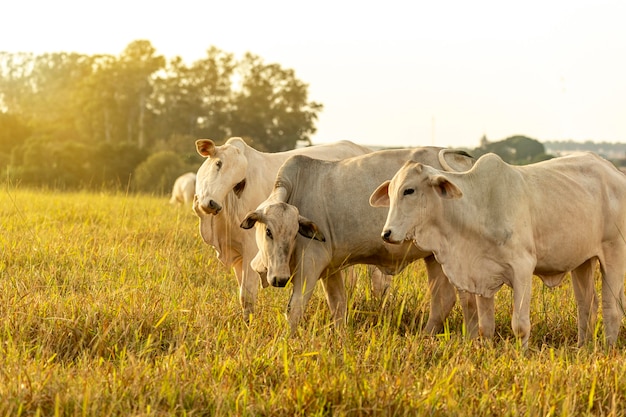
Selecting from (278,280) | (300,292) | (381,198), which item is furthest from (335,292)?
(278,280)

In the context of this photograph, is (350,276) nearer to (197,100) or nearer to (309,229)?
(309,229)

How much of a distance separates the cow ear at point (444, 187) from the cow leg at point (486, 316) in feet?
2.69

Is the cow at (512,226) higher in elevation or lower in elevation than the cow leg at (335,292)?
higher

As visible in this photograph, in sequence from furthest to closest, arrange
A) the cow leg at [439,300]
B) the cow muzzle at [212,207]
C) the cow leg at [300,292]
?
the cow muzzle at [212,207] < the cow leg at [439,300] < the cow leg at [300,292]

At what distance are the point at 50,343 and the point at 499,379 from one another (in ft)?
8.61

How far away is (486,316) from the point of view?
236 inches

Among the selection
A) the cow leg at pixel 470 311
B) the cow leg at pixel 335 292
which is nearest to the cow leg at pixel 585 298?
the cow leg at pixel 470 311

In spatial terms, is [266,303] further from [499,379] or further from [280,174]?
[499,379]

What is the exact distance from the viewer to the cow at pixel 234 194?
689 cm

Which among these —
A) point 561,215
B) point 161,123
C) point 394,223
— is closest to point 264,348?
point 394,223

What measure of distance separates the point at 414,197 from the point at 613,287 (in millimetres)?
1938

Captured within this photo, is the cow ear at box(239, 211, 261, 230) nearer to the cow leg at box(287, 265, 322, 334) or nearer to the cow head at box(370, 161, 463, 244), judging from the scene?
the cow leg at box(287, 265, 322, 334)

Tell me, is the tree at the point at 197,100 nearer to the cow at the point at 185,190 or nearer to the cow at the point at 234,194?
the cow at the point at 185,190

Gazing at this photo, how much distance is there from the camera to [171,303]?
20.2ft
